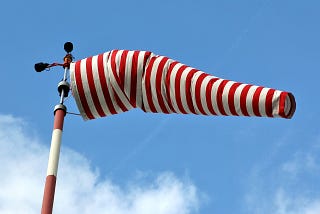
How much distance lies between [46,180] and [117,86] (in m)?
3.12

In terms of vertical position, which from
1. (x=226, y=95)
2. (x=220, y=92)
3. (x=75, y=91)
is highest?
(x=75, y=91)

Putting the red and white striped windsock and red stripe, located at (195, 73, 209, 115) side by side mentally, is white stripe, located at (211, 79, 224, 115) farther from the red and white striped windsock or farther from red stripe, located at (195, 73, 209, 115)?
red stripe, located at (195, 73, 209, 115)

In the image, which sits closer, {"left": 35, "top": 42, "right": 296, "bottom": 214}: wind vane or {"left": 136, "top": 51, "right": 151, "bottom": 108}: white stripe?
{"left": 35, "top": 42, "right": 296, "bottom": 214}: wind vane

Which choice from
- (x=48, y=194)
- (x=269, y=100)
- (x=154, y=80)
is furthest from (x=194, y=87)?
(x=48, y=194)

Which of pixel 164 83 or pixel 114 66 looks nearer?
pixel 164 83

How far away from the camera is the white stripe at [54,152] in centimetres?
1255

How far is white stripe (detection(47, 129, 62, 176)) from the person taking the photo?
12.5m

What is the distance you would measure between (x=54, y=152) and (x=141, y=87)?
2.76 meters

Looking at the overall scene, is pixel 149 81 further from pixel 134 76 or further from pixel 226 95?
pixel 226 95

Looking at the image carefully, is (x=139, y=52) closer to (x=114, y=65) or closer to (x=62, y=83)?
(x=114, y=65)

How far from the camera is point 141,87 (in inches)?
579

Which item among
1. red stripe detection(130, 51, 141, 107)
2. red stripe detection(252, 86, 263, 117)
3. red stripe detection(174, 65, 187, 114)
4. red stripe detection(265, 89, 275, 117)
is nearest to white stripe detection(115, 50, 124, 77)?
red stripe detection(130, 51, 141, 107)

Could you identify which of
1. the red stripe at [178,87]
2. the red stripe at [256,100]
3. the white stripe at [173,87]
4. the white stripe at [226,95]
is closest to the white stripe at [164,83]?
the white stripe at [173,87]

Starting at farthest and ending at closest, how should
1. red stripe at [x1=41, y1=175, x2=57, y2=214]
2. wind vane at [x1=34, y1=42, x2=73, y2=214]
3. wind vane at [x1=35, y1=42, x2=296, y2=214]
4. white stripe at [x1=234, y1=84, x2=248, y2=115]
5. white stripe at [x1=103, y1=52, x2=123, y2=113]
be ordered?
white stripe at [x1=103, y1=52, x2=123, y2=113]
wind vane at [x1=35, y1=42, x2=296, y2=214]
white stripe at [x1=234, y1=84, x2=248, y2=115]
wind vane at [x1=34, y1=42, x2=73, y2=214]
red stripe at [x1=41, y1=175, x2=57, y2=214]
